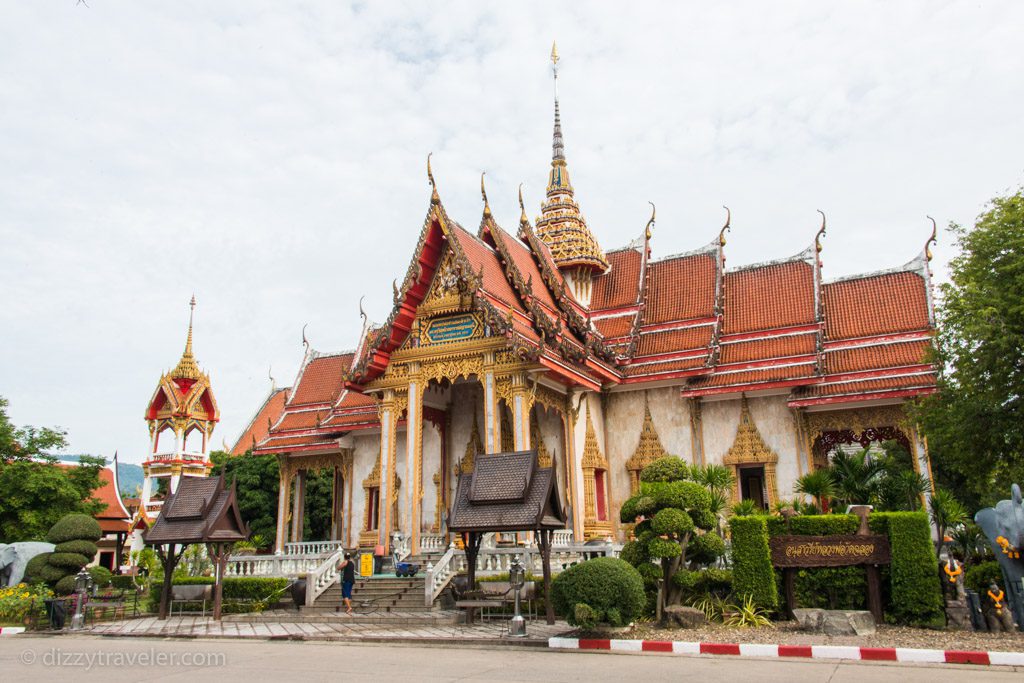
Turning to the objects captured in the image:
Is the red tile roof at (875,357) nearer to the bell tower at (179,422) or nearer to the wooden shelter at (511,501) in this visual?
the wooden shelter at (511,501)

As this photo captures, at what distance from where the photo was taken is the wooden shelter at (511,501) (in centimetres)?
1008

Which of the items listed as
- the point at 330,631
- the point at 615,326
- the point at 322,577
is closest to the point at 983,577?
the point at 330,631

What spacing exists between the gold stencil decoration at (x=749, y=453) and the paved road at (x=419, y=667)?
895cm

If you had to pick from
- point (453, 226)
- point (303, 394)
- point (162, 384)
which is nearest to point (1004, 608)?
point (453, 226)

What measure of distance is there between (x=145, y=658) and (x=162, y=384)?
29.2 m

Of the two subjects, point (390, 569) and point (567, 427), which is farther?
point (567, 427)

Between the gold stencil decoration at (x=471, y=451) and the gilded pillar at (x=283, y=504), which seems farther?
the gilded pillar at (x=283, y=504)

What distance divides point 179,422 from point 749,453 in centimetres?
2661

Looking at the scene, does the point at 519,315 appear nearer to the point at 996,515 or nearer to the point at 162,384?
the point at 996,515

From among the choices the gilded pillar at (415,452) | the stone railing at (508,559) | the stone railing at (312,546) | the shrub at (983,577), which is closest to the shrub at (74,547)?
the stone railing at (312,546)

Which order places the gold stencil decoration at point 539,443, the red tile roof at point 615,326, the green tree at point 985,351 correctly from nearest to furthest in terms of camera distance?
the green tree at point 985,351 < the gold stencil decoration at point 539,443 < the red tile roof at point 615,326

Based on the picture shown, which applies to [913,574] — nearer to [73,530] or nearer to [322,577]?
[322,577]

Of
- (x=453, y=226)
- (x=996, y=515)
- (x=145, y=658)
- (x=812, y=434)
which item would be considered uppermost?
(x=453, y=226)

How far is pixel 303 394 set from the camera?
23094 mm
